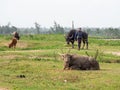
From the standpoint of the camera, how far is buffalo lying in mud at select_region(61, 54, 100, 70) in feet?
66.1

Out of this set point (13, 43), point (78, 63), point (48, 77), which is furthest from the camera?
point (13, 43)

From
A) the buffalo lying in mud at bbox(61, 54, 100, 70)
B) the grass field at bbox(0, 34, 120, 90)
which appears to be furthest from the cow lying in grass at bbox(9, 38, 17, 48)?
the buffalo lying in mud at bbox(61, 54, 100, 70)

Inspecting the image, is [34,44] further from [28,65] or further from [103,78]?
[103,78]

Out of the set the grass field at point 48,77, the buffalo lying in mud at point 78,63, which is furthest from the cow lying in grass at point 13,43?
the buffalo lying in mud at point 78,63

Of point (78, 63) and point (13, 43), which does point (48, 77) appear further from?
point (13, 43)

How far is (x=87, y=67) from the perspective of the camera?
20.5 m

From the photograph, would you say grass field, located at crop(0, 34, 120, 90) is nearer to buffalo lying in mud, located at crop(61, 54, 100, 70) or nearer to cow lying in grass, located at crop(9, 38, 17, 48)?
buffalo lying in mud, located at crop(61, 54, 100, 70)

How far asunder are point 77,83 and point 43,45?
20.9 metres

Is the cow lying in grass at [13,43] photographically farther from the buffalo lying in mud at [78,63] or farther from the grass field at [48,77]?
the buffalo lying in mud at [78,63]

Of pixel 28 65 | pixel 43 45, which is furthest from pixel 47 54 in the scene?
pixel 43 45

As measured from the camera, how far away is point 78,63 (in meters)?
20.4

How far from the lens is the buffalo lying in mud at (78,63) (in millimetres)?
20156

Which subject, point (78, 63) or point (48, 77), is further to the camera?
point (78, 63)

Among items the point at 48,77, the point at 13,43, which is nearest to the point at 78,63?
the point at 48,77
